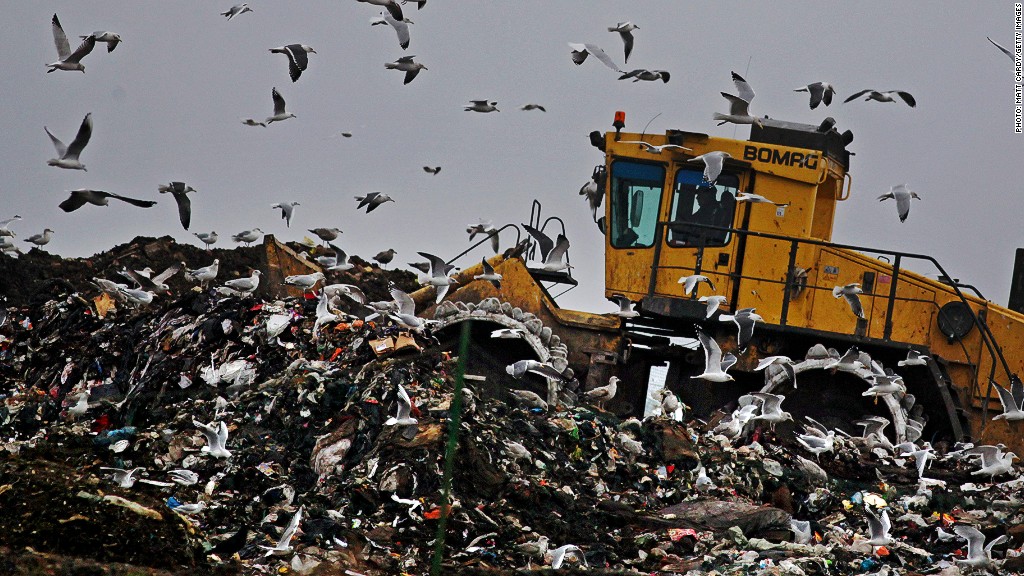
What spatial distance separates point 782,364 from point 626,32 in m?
3.27

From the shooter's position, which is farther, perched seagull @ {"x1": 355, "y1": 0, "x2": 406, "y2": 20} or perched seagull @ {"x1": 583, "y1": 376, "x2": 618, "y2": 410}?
perched seagull @ {"x1": 583, "y1": 376, "x2": 618, "y2": 410}

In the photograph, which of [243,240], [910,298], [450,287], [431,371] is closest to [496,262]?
[450,287]

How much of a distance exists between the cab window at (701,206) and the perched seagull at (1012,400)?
273 centimetres

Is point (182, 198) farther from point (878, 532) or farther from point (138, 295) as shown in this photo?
point (878, 532)

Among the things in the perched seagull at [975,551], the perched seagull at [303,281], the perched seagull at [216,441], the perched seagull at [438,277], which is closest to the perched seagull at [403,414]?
the perched seagull at [216,441]

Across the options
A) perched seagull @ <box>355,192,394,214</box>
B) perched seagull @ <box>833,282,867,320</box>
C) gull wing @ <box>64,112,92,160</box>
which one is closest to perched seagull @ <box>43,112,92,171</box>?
gull wing @ <box>64,112,92,160</box>

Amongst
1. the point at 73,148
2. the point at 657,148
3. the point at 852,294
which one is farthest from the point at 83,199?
the point at 852,294

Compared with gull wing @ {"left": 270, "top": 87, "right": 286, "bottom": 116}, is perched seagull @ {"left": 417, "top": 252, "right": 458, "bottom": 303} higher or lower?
lower

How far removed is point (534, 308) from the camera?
38.5ft

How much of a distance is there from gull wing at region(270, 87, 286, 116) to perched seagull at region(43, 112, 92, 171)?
6.92 feet

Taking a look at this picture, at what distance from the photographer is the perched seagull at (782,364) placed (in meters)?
11.3

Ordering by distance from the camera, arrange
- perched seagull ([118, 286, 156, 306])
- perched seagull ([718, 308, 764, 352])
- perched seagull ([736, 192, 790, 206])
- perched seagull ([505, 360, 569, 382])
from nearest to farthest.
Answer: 1. perched seagull ([505, 360, 569, 382])
2. perched seagull ([718, 308, 764, 352])
3. perched seagull ([118, 286, 156, 306])
4. perched seagull ([736, 192, 790, 206])

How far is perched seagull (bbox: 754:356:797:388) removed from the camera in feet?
37.1

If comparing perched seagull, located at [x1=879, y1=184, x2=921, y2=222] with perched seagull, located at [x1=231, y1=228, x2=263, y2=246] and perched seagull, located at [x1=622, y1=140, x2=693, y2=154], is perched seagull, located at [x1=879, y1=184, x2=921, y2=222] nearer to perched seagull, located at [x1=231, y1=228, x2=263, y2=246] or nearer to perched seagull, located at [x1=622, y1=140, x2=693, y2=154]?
perched seagull, located at [x1=622, y1=140, x2=693, y2=154]
